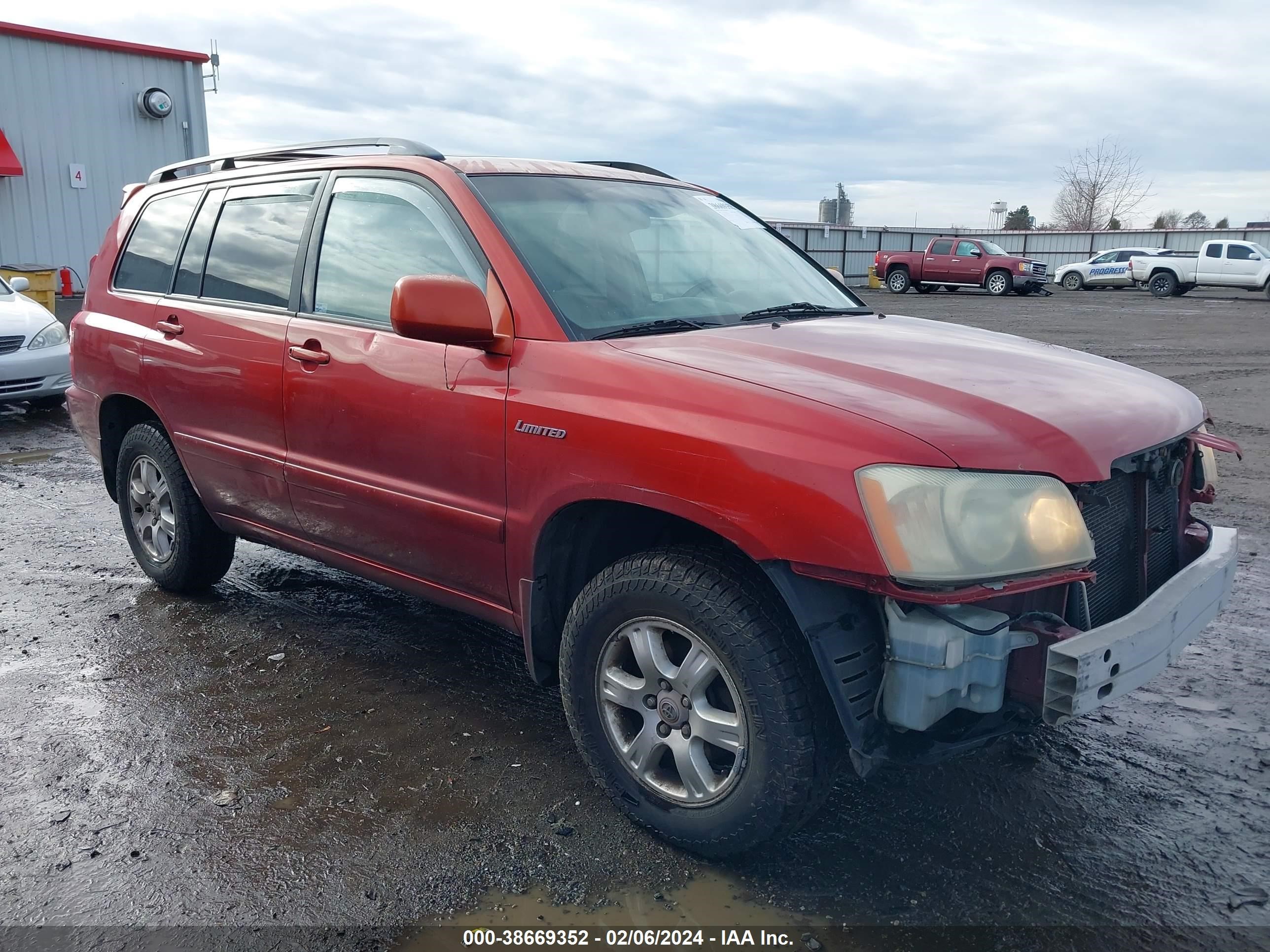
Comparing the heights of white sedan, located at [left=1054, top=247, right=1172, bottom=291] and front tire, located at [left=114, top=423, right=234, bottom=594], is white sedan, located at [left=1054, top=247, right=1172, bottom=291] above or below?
above

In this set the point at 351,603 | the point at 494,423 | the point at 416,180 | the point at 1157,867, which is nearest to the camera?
the point at 1157,867

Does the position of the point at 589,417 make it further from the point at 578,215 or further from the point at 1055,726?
the point at 1055,726

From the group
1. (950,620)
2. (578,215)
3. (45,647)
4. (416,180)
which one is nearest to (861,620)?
(950,620)

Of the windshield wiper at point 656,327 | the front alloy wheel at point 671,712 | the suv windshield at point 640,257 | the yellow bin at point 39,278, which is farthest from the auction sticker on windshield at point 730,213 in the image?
the yellow bin at point 39,278

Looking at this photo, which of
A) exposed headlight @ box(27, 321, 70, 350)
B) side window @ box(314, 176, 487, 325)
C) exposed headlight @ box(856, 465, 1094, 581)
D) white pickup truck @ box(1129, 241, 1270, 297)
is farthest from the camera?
white pickup truck @ box(1129, 241, 1270, 297)

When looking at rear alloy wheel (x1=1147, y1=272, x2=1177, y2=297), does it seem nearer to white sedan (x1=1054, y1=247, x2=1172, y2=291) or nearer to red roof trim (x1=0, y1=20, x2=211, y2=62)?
white sedan (x1=1054, y1=247, x2=1172, y2=291)

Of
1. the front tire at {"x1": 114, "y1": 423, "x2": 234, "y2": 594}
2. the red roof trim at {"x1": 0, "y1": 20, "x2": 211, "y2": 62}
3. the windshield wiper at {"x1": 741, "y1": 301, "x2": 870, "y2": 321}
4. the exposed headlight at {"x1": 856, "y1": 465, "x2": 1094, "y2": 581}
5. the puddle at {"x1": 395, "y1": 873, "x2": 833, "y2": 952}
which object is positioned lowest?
the puddle at {"x1": 395, "y1": 873, "x2": 833, "y2": 952}

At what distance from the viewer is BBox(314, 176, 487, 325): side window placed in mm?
3184

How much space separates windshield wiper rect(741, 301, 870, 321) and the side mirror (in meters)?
0.90

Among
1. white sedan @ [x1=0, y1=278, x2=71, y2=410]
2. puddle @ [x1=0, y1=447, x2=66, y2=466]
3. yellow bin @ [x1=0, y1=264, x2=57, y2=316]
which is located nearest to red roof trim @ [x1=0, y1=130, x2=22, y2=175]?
yellow bin @ [x1=0, y1=264, x2=57, y2=316]

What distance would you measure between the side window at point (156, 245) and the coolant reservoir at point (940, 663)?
3474 millimetres

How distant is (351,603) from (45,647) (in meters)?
1.19

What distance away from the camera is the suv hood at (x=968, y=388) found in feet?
7.54

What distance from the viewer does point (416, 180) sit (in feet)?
10.8
